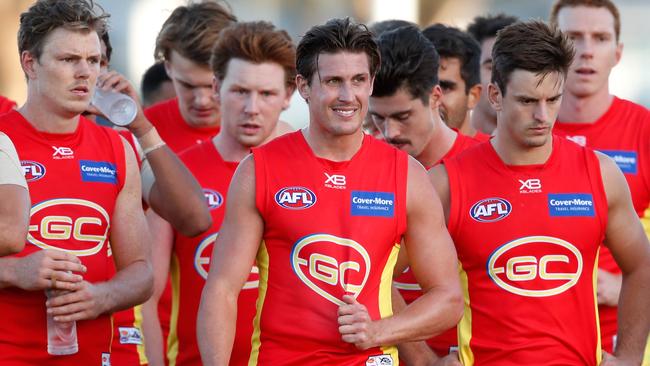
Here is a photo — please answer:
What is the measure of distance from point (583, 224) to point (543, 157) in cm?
42

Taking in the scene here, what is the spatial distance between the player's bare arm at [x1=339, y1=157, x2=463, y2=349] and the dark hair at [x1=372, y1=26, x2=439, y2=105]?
1.36m

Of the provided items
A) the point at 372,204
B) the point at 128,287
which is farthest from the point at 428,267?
the point at 128,287

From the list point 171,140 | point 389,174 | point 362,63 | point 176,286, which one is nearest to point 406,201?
point 389,174

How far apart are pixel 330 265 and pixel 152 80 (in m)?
5.90

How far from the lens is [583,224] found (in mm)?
7367

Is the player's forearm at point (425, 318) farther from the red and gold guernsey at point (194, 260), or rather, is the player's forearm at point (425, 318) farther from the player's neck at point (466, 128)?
the player's neck at point (466, 128)

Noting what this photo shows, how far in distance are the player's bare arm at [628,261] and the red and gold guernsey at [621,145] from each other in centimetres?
107

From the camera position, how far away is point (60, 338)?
7.31 metres

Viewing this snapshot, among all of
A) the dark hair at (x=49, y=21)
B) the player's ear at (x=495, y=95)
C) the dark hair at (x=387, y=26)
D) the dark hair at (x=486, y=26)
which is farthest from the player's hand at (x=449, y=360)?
the dark hair at (x=486, y=26)

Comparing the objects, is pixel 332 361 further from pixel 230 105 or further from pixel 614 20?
pixel 614 20

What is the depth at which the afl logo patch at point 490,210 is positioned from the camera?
743 cm

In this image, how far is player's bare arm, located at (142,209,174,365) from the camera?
8625mm

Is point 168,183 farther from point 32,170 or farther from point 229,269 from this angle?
point 229,269

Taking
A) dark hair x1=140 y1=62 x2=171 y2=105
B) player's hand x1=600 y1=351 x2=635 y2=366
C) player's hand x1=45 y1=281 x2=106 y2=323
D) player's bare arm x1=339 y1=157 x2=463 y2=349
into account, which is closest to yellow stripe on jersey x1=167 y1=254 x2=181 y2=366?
player's hand x1=45 y1=281 x2=106 y2=323
